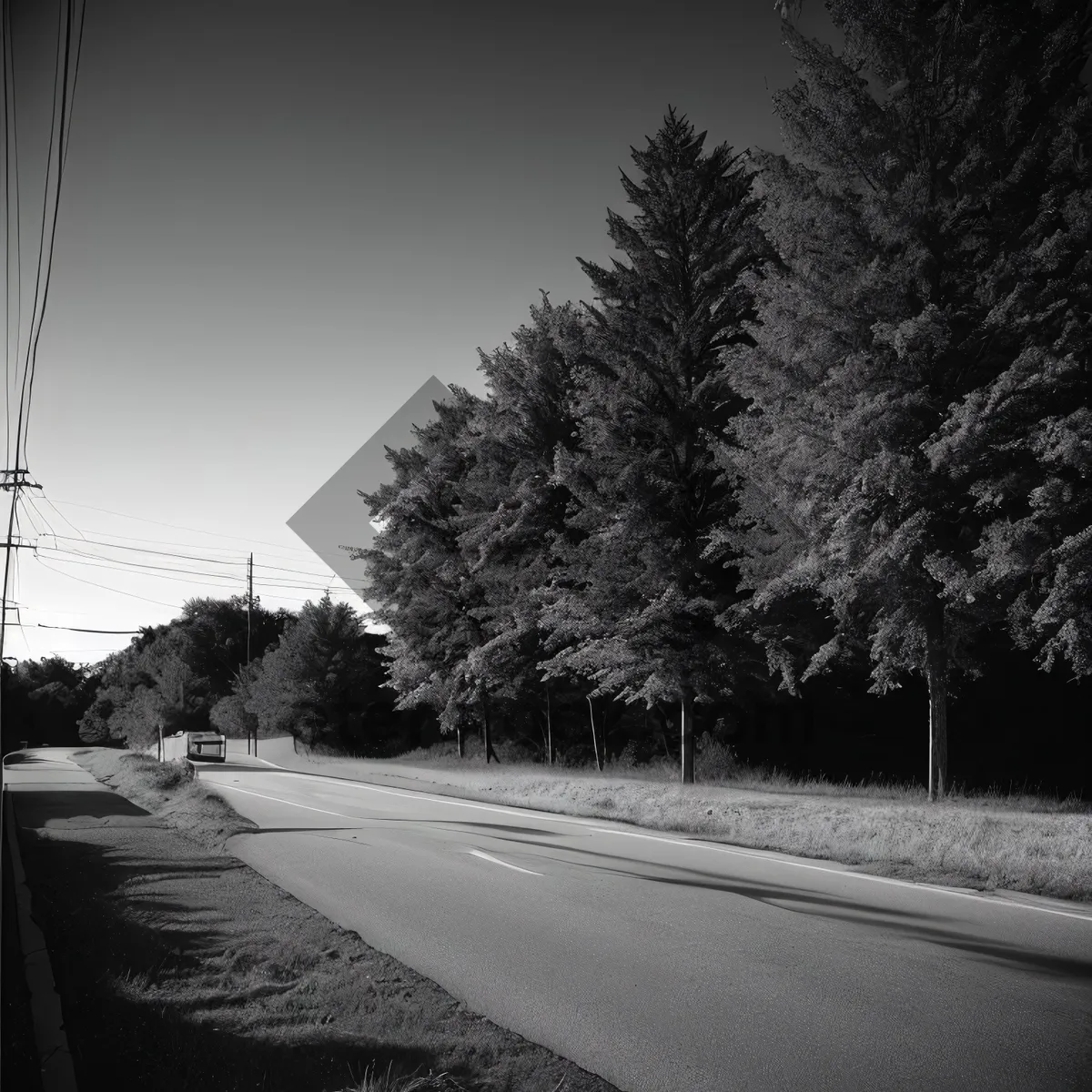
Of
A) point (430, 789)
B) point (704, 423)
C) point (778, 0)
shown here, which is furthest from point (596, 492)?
point (778, 0)

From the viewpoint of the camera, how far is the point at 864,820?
13648mm

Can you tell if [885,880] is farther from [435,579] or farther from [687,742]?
[435,579]

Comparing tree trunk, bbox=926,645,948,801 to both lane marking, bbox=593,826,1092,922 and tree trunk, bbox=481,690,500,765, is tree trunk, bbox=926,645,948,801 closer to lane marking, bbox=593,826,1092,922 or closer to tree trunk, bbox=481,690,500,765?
lane marking, bbox=593,826,1092,922

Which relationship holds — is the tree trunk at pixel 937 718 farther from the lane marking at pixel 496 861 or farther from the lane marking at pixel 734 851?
the lane marking at pixel 496 861

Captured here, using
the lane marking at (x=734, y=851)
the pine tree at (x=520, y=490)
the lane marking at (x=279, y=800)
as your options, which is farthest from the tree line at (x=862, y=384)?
the lane marking at (x=279, y=800)

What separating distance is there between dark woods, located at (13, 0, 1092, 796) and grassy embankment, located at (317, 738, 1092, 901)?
72.6 inches

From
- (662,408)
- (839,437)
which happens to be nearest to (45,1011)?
(839,437)

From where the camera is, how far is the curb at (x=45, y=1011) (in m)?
4.36

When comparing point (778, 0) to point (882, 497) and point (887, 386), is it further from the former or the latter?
point (882, 497)

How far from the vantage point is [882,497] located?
1514 centimetres

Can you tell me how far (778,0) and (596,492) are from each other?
42.0 feet

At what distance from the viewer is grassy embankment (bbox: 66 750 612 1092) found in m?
4.68

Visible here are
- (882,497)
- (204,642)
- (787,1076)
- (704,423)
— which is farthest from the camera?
(204,642)

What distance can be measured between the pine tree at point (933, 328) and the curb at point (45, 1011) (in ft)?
41.6
